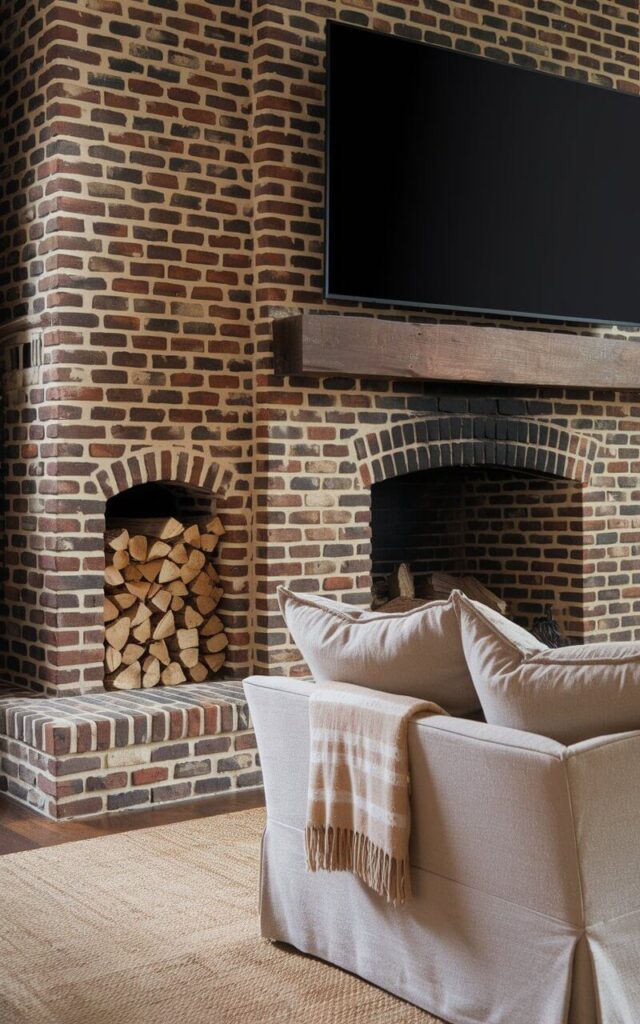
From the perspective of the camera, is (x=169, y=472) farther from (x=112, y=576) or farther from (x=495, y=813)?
(x=495, y=813)

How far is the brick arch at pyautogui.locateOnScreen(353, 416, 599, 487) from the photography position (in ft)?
16.8

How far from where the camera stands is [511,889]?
2.31 m

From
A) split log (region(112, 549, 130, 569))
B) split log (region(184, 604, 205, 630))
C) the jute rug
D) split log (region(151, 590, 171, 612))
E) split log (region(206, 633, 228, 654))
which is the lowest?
the jute rug

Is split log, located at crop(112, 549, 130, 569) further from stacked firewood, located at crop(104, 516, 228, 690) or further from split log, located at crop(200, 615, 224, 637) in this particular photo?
split log, located at crop(200, 615, 224, 637)

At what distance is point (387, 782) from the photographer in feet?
8.29

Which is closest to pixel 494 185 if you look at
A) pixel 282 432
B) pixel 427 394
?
pixel 427 394

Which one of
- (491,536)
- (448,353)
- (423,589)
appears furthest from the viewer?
(491,536)

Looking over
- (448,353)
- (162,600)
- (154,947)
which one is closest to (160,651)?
(162,600)

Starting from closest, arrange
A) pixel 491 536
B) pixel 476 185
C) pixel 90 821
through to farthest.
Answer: pixel 90 821 → pixel 476 185 → pixel 491 536

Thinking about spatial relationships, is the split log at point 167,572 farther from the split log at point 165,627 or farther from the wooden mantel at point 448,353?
the wooden mantel at point 448,353

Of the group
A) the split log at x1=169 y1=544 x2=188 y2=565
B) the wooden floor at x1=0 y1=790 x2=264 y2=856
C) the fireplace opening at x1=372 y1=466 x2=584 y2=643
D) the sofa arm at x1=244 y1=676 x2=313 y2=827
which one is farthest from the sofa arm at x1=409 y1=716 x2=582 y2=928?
the fireplace opening at x1=372 y1=466 x2=584 y2=643

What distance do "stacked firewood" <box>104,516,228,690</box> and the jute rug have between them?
39.4 inches

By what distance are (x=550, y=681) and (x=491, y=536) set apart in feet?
13.0

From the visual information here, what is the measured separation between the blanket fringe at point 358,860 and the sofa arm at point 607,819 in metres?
0.46
